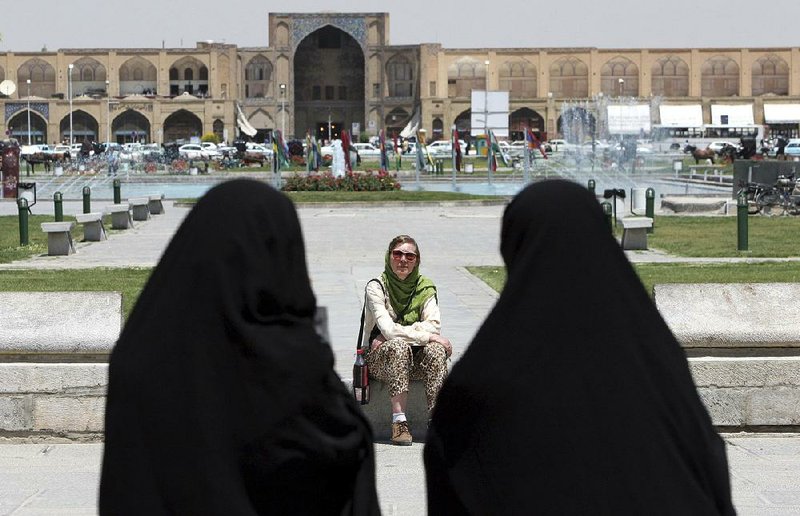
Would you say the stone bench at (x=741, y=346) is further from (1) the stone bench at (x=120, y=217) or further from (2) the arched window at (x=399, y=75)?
(2) the arched window at (x=399, y=75)

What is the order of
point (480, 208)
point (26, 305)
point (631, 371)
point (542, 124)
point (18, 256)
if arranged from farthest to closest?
point (542, 124) < point (480, 208) < point (18, 256) < point (26, 305) < point (631, 371)

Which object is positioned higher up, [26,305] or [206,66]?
[206,66]

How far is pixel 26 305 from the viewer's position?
6.88 metres

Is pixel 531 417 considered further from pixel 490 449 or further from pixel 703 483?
pixel 703 483

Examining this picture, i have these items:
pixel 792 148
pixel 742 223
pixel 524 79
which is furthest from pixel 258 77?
pixel 742 223

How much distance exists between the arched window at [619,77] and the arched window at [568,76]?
1089 millimetres

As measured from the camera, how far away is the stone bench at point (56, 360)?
6.44 meters

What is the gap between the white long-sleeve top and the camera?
644 centimetres

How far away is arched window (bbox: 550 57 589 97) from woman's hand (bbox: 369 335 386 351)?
256 feet

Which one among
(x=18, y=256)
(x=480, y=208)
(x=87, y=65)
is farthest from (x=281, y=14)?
(x=18, y=256)

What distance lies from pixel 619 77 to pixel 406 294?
78498 mm

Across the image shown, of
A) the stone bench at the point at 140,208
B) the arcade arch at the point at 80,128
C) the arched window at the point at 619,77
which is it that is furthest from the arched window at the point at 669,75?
the stone bench at the point at 140,208

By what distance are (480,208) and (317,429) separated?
23116 millimetres

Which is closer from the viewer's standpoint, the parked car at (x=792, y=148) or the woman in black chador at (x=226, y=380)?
the woman in black chador at (x=226, y=380)
